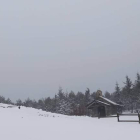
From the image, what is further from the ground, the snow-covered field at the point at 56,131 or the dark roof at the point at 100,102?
the dark roof at the point at 100,102

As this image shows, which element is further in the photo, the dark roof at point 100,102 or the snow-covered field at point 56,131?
the dark roof at point 100,102

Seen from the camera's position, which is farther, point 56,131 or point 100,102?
point 100,102

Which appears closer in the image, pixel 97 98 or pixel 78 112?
pixel 97 98

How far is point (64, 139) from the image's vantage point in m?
9.51

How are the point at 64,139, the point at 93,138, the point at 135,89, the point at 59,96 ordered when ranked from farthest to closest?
the point at 59,96
the point at 135,89
the point at 93,138
the point at 64,139

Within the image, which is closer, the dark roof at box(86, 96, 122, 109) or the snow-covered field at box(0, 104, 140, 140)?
the snow-covered field at box(0, 104, 140, 140)

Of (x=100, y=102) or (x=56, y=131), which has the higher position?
(x=100, y=102)

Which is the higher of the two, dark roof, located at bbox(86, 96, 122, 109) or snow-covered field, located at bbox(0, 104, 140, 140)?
dark roof, located at bbox(86, 96, 122, 109)

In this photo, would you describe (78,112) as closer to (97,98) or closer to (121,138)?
(97,98)

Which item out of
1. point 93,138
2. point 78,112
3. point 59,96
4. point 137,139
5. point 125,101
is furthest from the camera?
point 59,96

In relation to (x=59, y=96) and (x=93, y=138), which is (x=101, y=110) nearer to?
(x=93, y=138)

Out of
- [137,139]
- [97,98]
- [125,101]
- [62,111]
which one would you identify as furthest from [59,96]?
[137,139]

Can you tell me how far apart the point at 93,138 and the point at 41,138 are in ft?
9.64

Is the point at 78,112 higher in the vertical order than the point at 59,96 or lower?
lower
